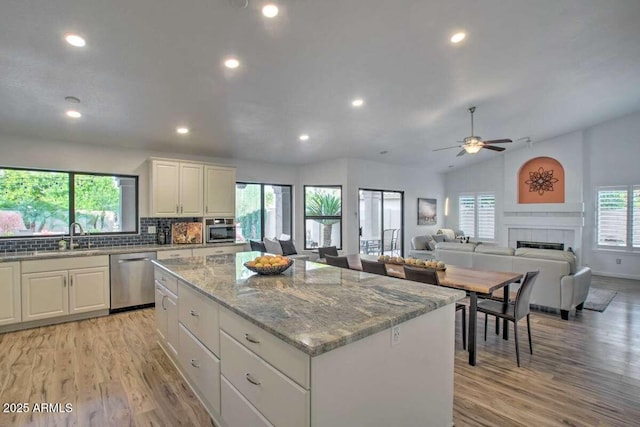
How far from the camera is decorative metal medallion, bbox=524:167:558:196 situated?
7.93 meters

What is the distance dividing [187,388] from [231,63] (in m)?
2.89

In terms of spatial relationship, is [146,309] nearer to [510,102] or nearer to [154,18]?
[154,18]

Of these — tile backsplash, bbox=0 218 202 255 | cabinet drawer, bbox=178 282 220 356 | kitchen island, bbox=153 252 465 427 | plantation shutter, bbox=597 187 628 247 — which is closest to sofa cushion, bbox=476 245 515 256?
kitchen island, bbox=153 252 465 427

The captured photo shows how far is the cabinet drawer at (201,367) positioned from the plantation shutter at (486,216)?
342 inches

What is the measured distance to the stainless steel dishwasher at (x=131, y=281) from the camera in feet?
14.6

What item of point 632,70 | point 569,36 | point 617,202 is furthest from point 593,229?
point 569,36

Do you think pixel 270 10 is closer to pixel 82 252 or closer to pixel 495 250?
pixel 82 252

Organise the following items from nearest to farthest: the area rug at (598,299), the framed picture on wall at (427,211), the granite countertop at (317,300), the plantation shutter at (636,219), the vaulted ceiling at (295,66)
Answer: the granite countertop at (317,300) < the vaulted ceiling at (295,66) < the area rug at (598,299) < the plantation shutter at (636,219) < the framed picture on wall at (427,211)

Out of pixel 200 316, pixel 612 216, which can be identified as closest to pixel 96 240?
pixel 200 316

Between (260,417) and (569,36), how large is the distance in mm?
4489

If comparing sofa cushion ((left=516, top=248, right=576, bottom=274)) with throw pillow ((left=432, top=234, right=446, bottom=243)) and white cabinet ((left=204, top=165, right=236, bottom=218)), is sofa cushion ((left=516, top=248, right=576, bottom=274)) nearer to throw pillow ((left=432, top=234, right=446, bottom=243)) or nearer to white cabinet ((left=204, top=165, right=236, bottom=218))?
throw pillow ((left=432, top=234, right=446, bottom=243))

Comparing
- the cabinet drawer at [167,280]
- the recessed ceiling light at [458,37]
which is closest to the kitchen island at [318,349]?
the cabinet drawer at [167,280]

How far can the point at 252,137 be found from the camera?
5176 mm

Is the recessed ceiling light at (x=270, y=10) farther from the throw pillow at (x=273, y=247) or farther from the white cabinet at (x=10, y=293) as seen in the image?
the white cabinet at (x=10, y=293)
